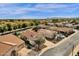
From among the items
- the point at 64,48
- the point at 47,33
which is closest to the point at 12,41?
the point at 47,33

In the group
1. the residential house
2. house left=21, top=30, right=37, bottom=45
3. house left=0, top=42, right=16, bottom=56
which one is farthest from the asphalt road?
house left=0, top=42, right=16, bottom=56

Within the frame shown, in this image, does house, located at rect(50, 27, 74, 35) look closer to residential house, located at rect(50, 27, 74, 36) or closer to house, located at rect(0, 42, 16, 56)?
residential house, located at rect(50, 27, 74, 36)

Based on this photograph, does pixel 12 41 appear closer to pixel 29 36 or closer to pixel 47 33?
pixel 29 36

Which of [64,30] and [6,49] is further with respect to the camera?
[64,30]

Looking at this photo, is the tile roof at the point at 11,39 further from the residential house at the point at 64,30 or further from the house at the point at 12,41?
the residential house at the point at 64,30

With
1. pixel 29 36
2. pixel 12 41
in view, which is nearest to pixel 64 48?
pixel 29 36

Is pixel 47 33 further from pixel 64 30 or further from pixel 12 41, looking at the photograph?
pixel 12 41

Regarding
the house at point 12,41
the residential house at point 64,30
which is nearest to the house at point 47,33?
the residential house at point 64,30

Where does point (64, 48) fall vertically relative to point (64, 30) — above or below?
below

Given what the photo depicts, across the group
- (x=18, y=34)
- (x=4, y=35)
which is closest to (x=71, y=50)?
(x=18, y=34)
